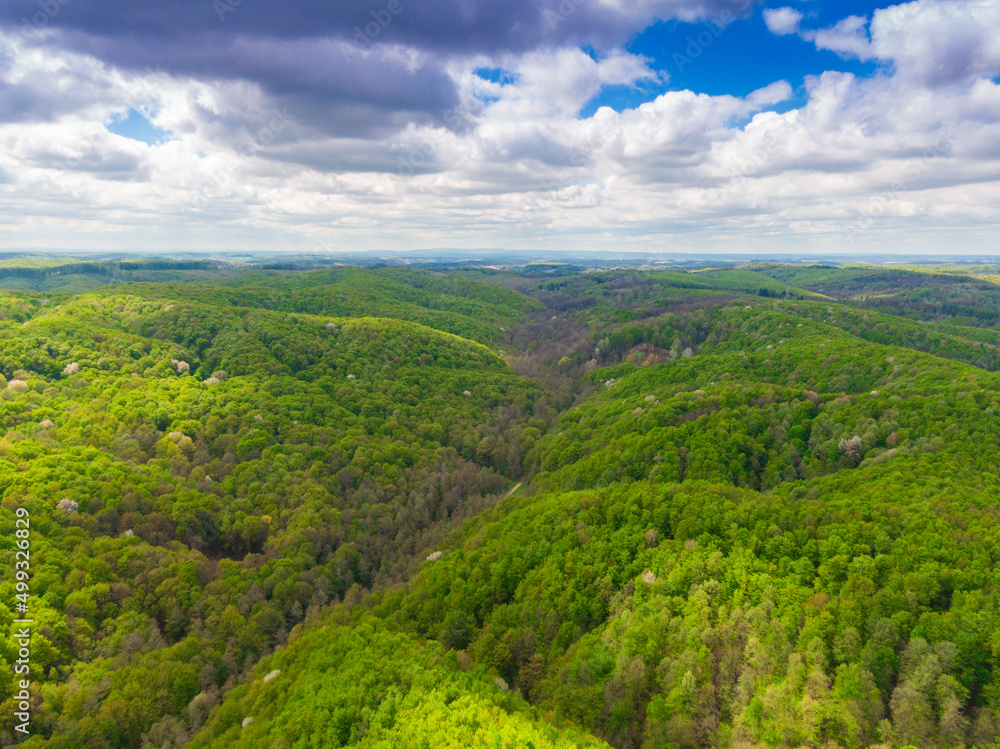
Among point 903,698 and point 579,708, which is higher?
point 903,698

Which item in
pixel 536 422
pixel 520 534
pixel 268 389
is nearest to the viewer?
pixel 520 534

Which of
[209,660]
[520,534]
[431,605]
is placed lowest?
[209,660]

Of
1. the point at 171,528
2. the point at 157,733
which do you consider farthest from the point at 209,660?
the point at 171,528

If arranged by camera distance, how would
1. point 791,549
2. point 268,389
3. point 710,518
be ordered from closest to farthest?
point 791,549 < point 710,518 < point 268,389

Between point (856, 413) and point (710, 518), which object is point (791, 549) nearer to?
point (710, 518)
